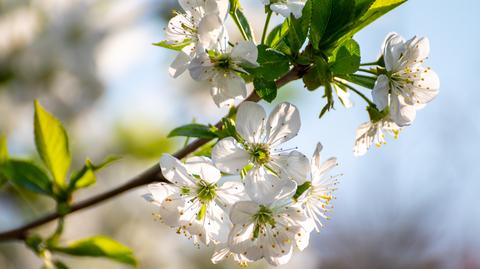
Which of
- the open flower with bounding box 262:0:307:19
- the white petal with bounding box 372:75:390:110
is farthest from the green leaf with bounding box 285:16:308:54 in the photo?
the white petal with bounding box 372:75:390:110

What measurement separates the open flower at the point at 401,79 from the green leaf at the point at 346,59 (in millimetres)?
62

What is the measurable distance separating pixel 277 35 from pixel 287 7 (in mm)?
61

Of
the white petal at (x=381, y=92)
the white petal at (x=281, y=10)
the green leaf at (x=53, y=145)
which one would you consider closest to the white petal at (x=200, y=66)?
the white petal at (x=281, y=10)

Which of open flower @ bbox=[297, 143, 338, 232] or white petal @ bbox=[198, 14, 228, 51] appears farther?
open flower @ bbox=[297, 143, 338, 232]

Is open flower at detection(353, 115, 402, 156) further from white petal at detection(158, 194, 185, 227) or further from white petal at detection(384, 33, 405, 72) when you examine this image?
white petal at detection(158, 194, 185, 227)

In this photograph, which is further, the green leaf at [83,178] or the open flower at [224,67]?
the green leaf at [83,178]

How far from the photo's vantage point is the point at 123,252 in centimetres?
101

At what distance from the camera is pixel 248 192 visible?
73 centimetres

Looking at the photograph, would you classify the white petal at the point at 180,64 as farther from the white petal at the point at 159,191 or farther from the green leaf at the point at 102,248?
the green leaf at the point at 102,248

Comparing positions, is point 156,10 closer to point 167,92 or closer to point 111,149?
point 167,92

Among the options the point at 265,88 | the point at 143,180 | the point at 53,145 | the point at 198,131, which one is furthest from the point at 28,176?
the point at 265,88

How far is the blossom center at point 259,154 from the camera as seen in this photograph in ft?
2.61

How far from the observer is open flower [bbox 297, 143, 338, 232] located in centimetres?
84

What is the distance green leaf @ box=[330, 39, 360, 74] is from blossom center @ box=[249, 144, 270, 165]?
0.14m
